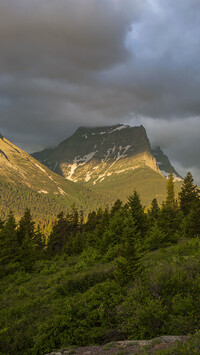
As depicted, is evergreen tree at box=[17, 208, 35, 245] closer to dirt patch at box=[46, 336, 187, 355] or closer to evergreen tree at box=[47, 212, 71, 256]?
evergreen tree at box=[47, 212, 71, 256]

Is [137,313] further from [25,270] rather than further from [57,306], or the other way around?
[25,270]

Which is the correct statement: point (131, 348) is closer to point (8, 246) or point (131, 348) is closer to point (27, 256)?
point (27, 256)

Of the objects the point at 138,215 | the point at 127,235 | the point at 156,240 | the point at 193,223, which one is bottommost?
the point at 156,240

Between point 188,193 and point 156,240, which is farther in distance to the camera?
point 188,193

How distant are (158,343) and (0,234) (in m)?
34.8

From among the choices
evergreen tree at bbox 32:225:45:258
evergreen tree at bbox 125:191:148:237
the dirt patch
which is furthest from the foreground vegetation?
evergreen tree at bbox 32:225:45:258

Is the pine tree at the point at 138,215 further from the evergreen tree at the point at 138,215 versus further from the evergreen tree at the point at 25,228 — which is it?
the evergreen tree at the point at 25,228

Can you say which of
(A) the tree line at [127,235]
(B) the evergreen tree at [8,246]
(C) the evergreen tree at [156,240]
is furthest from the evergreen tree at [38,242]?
(C) the evergreen tree at [156,240]

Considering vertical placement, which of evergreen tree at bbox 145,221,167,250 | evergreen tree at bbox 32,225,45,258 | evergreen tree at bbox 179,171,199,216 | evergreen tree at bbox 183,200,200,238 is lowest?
evergreen tree at bbox 32,225,45,258

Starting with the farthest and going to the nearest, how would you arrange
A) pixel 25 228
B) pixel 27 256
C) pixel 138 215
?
pixel 25 228
pixel 27 256
pixel 138 215

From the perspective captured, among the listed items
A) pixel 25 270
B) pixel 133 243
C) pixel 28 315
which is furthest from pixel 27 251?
pixel 133 243

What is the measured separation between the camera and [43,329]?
12.7 meters

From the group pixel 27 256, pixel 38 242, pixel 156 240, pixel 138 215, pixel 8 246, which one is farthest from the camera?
pixel 38 242

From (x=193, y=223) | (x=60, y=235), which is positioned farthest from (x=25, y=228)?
(x=193, y=223)
